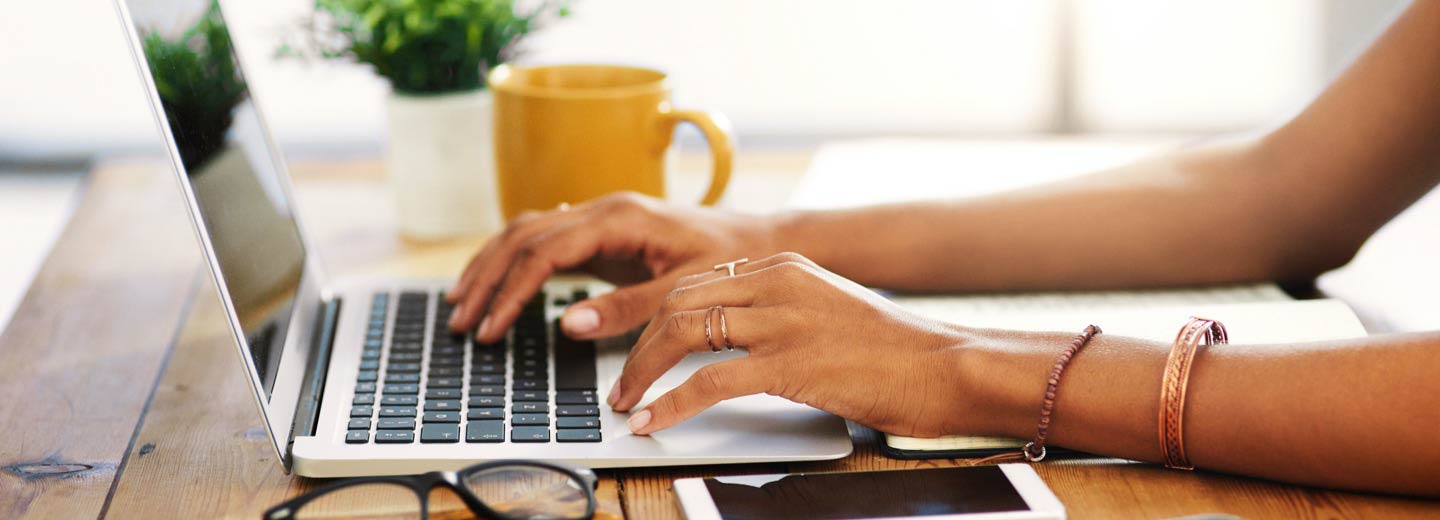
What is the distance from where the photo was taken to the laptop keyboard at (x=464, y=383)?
2.27 feet

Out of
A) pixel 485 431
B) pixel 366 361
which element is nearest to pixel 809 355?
pixel 485 431

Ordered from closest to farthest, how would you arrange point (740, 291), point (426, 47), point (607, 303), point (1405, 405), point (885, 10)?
1. point (1405, 405)
2. point (740, 291)
3. point (607, 303)
4. point (426, 47)
5. point (885, 10)

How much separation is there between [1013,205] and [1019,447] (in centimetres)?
32

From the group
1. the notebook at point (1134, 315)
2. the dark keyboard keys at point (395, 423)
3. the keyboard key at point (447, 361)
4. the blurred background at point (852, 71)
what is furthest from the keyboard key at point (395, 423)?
the blurred background at point (852, 71)

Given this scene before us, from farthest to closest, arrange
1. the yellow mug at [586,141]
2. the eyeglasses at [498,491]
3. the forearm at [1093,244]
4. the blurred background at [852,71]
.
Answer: the blurred background at [852,71]
the yellow mug at [586,141]
the forearm at [1093,244]
the eyeglasses at [498,491]

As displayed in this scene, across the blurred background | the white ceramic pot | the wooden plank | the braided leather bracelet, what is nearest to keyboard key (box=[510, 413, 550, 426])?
the wooden plank

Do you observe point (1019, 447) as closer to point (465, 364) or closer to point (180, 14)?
point (465, 364)

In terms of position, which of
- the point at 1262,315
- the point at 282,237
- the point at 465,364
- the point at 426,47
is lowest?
the point at 1262,315

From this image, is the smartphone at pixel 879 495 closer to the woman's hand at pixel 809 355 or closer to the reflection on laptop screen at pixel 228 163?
the woman's hand at pixel 809 355

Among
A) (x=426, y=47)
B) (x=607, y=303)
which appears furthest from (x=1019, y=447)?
(x=426, y=47)

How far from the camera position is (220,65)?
905 millimetres

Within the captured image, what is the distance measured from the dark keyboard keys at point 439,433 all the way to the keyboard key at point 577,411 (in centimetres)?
6

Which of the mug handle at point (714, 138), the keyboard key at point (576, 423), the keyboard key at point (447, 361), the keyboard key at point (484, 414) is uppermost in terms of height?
the mug handle at point (714, 138)

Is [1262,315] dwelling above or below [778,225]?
below
